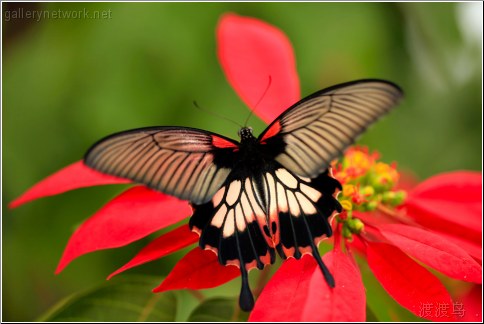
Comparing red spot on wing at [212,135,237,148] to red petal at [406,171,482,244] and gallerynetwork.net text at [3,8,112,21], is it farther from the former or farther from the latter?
gallerynetwork.net text at [3,8,112,21]

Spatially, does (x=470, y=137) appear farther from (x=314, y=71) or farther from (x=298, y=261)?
(x=298, y=261)

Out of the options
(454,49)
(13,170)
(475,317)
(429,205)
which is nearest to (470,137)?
(454,49)

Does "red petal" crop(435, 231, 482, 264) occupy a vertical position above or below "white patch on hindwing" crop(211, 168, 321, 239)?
below

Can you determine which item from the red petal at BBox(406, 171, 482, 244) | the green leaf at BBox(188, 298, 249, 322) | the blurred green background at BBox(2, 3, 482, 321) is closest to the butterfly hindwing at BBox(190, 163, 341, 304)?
the green leaf at BBox(188, 298, 249, 322)

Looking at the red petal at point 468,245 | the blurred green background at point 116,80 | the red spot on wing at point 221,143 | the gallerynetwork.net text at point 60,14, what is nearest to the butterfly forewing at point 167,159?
the red spot on wing at point 221,143

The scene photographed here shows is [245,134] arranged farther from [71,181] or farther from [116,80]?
[116,80]

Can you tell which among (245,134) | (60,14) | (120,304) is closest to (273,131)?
(245,134)

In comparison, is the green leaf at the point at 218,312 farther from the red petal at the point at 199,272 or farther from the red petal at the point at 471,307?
the red petal at the point at 471,307
